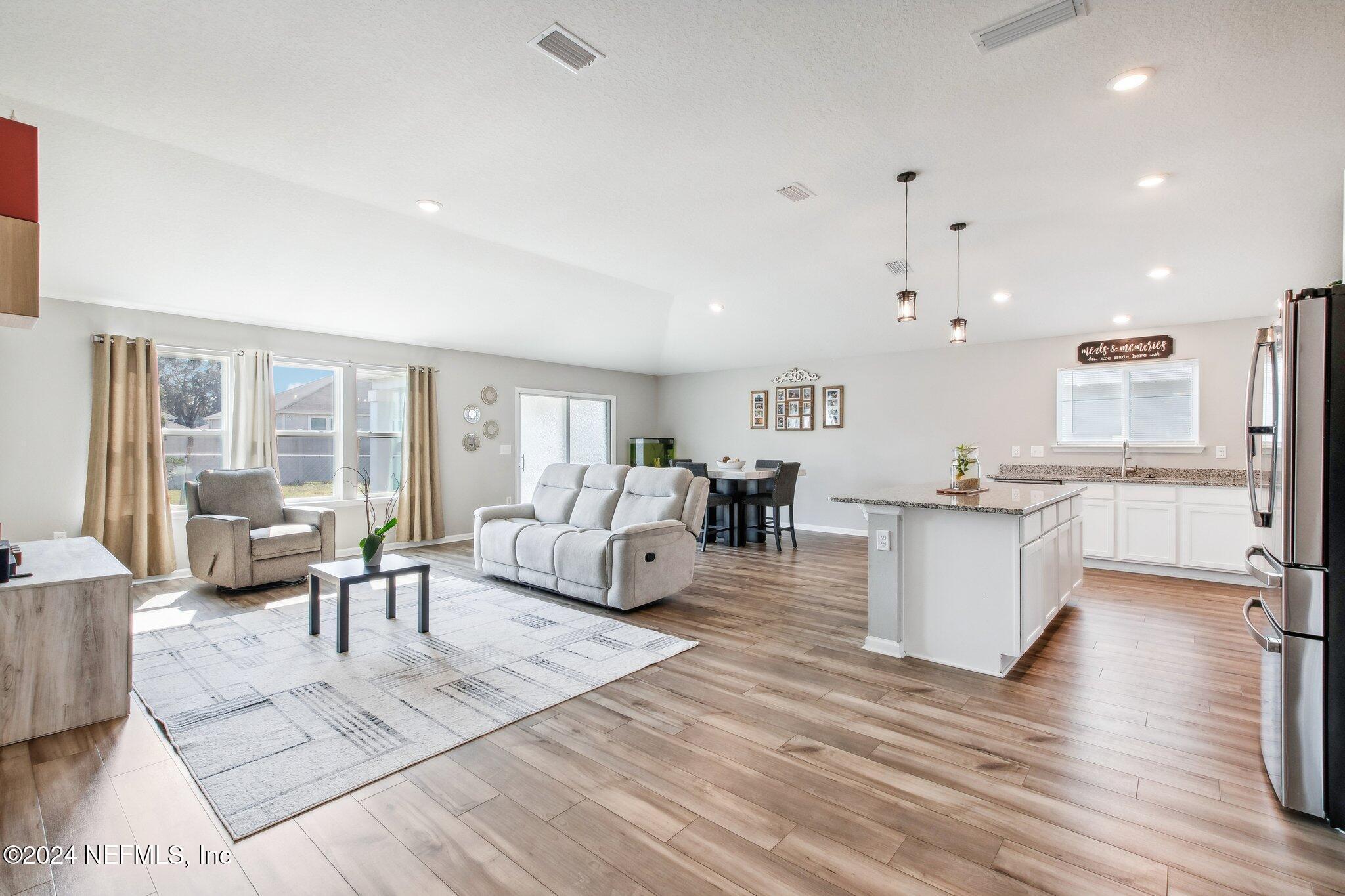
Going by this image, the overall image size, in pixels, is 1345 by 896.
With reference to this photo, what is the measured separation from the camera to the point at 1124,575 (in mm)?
5297

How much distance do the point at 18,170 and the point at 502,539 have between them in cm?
338

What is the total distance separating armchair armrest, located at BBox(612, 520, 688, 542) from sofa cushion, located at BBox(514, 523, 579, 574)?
580mm

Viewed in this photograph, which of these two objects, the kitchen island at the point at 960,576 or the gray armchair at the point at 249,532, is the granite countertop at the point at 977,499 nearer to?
the kitchen island at the point at 960,576

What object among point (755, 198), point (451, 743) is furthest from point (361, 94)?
point (451, 743)

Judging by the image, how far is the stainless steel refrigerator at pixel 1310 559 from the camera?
1.85m

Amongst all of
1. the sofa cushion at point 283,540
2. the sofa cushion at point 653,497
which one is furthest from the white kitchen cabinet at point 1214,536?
the sofa cushion at point 283,540

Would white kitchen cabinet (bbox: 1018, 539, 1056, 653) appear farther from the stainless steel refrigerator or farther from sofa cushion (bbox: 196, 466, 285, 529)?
sofa cushion (bbox: 196, 466, 285, 529)

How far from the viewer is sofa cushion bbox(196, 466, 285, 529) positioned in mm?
4855

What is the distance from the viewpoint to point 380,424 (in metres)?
6.62

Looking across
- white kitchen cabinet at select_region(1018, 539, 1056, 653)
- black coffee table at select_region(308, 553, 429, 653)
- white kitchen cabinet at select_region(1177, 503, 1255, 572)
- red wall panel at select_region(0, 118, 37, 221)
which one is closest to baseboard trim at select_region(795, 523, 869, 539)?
white kitchen cabinet at select_region(1177, 503, 1255, 572)

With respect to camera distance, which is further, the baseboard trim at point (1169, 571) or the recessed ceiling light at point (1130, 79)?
the baseboard trim at point (1169, 571)

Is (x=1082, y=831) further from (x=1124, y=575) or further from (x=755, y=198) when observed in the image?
(x=1124, y=575)

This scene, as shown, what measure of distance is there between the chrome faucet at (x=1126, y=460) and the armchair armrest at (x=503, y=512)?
553 centimetres

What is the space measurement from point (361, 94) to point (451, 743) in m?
2.72
